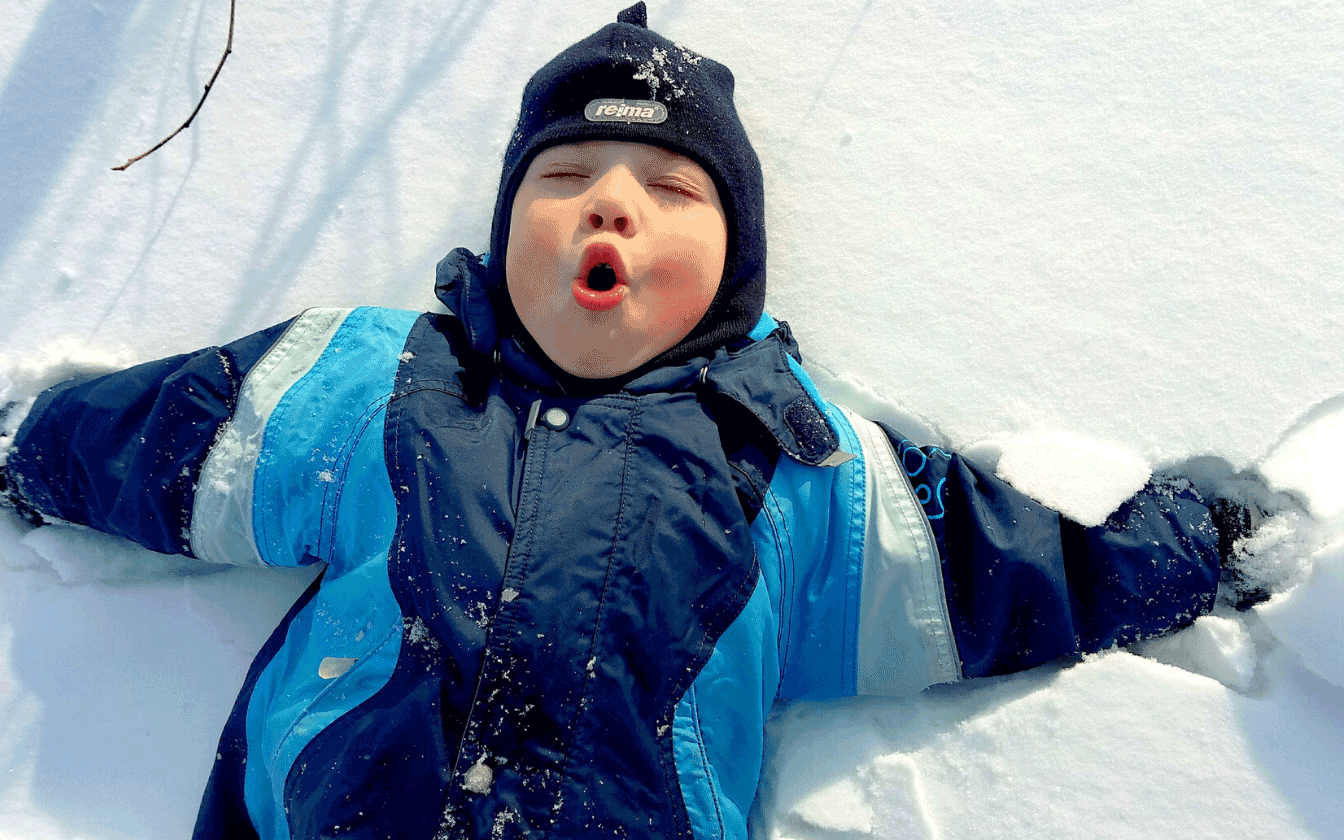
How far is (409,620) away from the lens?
129 centimetres

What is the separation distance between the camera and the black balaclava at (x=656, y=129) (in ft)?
4.83

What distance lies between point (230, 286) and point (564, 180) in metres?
0.80

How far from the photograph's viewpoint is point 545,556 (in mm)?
1264

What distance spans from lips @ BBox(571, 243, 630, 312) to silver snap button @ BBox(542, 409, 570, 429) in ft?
0.56

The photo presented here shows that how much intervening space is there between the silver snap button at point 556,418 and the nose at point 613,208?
0.30 m

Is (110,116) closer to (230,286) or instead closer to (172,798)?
(230,286)

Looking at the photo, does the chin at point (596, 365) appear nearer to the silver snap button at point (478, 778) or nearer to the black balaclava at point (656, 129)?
the black balaclava at point (656, 129)

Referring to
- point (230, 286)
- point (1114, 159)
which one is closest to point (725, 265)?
point (1114, 159)

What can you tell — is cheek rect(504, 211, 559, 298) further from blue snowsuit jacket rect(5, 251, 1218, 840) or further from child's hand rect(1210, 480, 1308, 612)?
child's hand rect(1210, 480, 1308, 612)

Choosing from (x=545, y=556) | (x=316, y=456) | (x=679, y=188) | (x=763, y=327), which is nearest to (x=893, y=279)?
(x=763, y=327)

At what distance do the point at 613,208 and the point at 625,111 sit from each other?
0.22 meters

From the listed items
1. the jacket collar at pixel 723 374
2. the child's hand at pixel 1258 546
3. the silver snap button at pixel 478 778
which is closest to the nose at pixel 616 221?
the jacket collar at pixel 723 374

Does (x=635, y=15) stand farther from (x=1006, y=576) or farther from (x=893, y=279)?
(x=1006, y=576)

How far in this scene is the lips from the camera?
1347 mm
